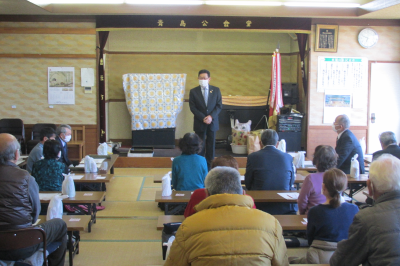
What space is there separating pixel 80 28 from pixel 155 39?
6.11 feet

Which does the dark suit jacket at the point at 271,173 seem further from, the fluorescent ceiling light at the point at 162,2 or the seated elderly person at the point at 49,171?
the fluorescent ceiling light at the point at 162,2

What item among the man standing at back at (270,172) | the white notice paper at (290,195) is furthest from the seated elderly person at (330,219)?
the man standing at back at (270,172)

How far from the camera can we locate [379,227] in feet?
5.89

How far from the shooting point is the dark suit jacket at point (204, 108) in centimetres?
622

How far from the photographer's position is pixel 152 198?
543cm

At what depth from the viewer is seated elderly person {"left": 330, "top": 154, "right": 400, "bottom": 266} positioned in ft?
Answer: 5.84

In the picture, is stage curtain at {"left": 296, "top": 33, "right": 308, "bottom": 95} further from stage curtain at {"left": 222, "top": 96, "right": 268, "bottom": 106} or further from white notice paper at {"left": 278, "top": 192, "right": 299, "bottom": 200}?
white notice paper at {"left": 278, "top": 192, "right": 299, "bottom": 200}

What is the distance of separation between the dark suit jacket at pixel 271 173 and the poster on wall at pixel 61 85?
506 centimetres

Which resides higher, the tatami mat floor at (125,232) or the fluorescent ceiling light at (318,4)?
the fluorescent ceiling light at (318,4)

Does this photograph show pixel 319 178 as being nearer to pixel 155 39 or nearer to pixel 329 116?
pixel 329 116

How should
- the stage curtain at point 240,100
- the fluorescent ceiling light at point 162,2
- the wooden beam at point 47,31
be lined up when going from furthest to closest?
1. the stage curtain at point 240,100
2. the wooden beam at point 47,31
3. the fluorescent ceiling light at point 162,2

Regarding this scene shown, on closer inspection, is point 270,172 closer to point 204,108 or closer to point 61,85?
point 204,108

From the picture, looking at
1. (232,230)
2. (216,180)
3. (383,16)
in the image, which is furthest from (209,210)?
(383,16)

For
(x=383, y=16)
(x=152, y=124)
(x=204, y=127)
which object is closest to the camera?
(x=204, y=127)
